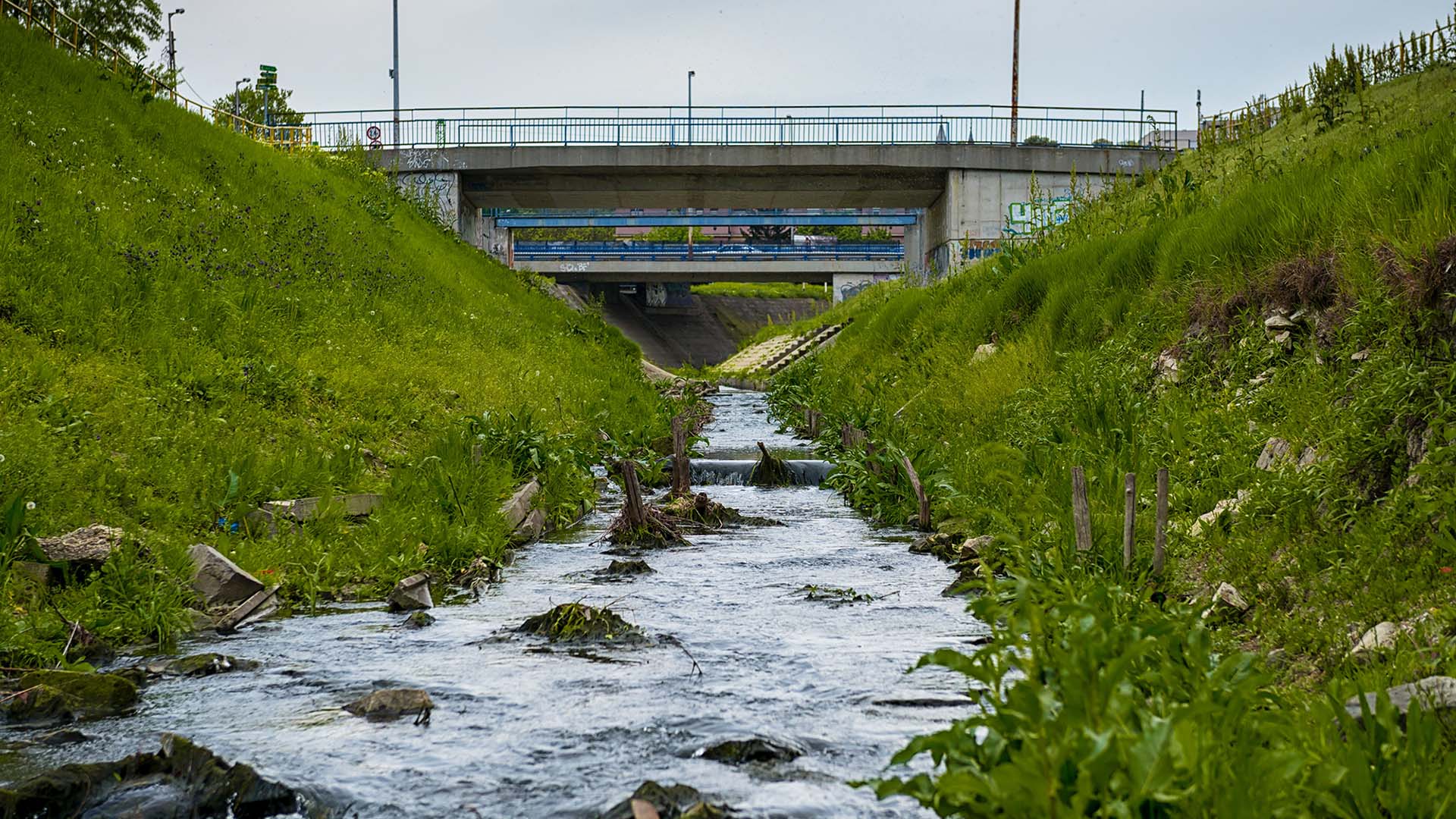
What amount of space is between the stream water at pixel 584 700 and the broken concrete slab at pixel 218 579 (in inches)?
11.6

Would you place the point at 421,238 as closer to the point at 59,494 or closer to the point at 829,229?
the point at 59,494

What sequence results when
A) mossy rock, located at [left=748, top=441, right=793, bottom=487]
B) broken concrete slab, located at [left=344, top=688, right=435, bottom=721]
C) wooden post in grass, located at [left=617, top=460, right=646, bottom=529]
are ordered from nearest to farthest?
broken concrete slab, located at [left=344, top=688, right=435, bottom=721] < wooden post in grass, located at [left=617, top=460, right=646, bottom=529] < mossy rock, located at [left=748, top=441, right=793, bottom=487]

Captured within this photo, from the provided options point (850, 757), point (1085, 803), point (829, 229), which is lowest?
point (850, 757)

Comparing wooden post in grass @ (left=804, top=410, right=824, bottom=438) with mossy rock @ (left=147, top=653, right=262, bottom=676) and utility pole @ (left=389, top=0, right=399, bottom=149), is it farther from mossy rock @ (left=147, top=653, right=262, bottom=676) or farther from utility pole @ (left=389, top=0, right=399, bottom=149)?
→ utility pole @ (left=389, top=0, right=399, bottom=149)

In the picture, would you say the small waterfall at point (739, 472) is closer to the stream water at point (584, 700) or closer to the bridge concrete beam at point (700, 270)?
the stream water at point (584, 700)

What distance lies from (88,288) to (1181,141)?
49.6 metres

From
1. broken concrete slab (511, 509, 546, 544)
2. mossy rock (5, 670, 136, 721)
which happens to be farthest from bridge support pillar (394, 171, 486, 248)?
mossy rock (5, 670, 136, 721)

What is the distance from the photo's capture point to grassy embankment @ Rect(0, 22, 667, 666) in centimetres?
779

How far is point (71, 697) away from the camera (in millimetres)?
5496

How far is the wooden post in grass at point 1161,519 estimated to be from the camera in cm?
592

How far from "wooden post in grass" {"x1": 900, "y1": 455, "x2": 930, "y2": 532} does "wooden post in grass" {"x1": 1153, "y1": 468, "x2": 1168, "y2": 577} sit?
4.34m

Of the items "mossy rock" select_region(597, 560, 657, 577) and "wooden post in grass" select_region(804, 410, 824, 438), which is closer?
"mossy rock" select_region(597, 560, 657, 577)

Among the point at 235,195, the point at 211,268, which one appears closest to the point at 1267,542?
the point at 211,268

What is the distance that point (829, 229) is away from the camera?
77.6m
